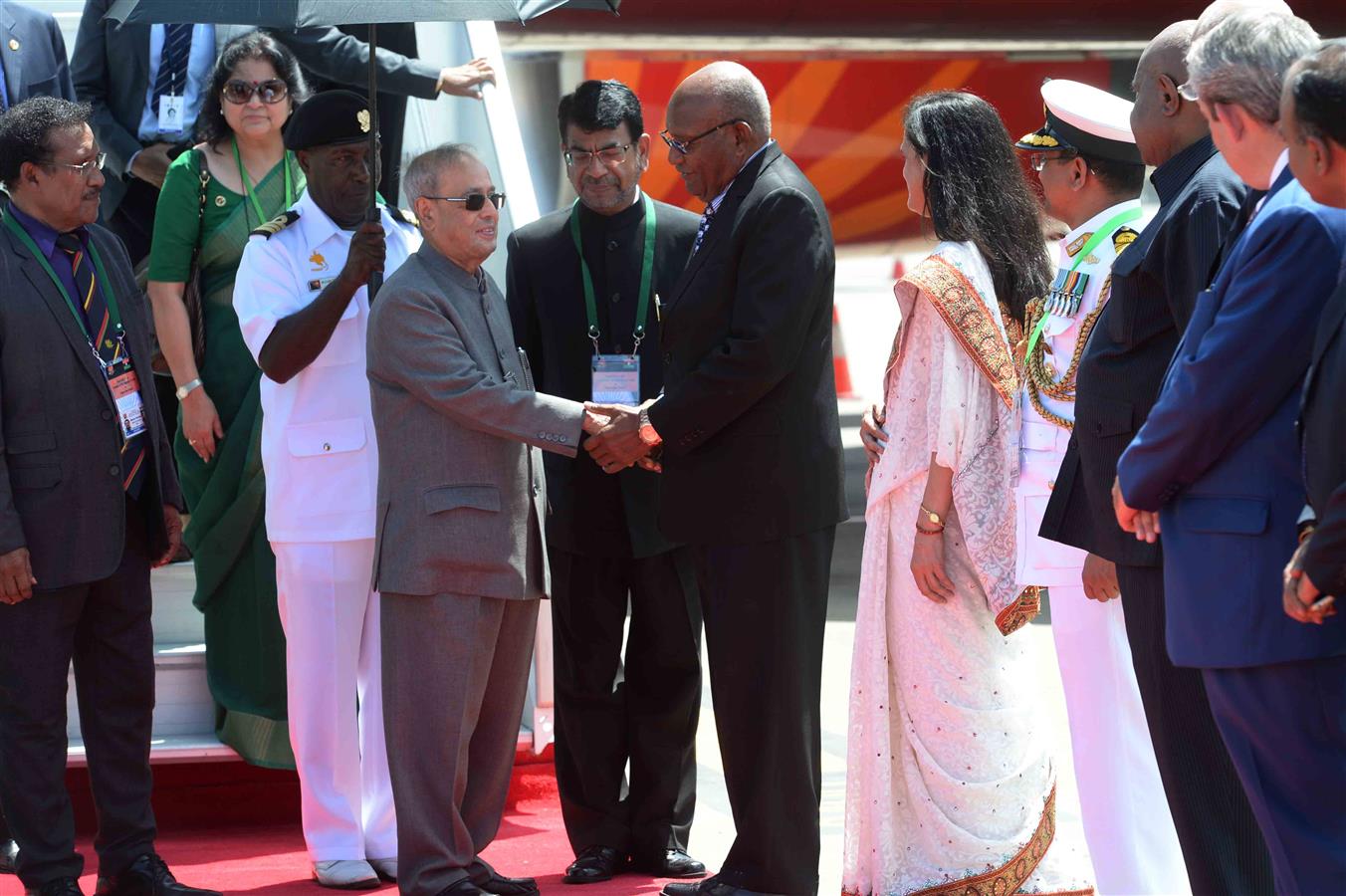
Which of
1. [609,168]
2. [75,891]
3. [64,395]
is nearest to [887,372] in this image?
[609,168]

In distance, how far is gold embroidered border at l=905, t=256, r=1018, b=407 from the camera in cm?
429

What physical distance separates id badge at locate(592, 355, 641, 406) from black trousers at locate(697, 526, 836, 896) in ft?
2.11

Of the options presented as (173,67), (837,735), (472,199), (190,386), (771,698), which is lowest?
(837,735)

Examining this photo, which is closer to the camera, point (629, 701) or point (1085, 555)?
point (1085, 555)

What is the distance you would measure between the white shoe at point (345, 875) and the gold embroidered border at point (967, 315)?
2.08 m

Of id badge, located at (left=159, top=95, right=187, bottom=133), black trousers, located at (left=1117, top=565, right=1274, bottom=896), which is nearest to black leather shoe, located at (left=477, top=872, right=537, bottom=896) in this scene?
black trousers, located at (left=1117, top=565, right=1274, bottom=896)

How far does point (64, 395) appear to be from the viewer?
14.6 ft

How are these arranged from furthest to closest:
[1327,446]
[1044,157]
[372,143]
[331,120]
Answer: [331,120] < [372,143] < [1044,157] < [1327,446]

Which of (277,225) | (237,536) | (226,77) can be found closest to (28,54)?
(226,77)

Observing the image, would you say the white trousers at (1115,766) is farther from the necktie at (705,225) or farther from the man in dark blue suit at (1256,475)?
the necktie at (705,225)

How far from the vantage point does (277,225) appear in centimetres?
489

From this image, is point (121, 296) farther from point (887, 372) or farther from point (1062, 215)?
point (1062, 215)

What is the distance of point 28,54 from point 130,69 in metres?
0.34

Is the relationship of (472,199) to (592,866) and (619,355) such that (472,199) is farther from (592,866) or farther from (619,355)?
(592,866)
